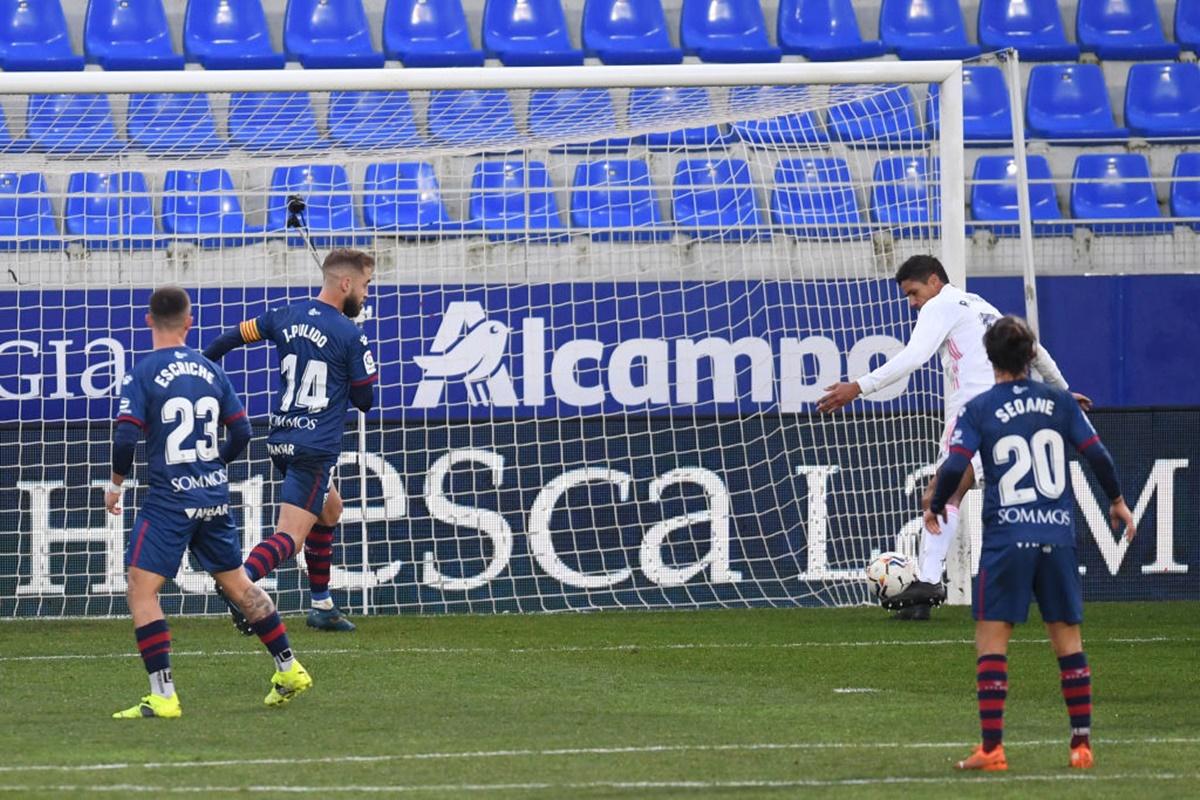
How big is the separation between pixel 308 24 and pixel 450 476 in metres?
5.43

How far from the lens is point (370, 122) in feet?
44.8

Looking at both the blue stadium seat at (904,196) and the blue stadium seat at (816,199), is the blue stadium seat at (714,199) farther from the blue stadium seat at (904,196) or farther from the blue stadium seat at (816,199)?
the blue stadium seat at (904,196)

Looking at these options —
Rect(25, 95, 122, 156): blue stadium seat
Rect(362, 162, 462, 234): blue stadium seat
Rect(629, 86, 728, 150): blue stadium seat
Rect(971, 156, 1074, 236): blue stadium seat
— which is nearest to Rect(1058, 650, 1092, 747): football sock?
Rect(629, 86, 728, 150): blue stadium seat

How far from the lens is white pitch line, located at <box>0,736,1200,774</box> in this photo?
6.01 metres

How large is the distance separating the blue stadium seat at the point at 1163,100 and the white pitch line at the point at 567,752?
34.1 ft

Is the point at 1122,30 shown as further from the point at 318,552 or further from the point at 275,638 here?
the point at 275,638

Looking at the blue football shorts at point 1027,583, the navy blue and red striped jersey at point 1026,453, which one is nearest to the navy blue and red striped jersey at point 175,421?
the navy blue and red striped jersey at point 1026,453

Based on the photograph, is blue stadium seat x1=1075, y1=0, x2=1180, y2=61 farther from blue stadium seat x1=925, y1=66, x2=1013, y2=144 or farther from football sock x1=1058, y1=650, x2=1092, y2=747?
football sock x1=1058, y1=650, x2=1092, y2=747

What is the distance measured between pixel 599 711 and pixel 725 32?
9881 mm

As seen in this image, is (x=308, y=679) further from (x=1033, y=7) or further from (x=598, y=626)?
(x=1033, y=7)

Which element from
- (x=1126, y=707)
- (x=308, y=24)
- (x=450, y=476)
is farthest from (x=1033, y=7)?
(x=1126, y=707)

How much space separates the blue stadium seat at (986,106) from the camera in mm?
15891

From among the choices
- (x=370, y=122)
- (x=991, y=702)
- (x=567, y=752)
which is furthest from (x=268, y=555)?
(x=370, y=122)

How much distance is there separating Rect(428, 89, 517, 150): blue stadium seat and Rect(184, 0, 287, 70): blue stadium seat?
2904 mm
